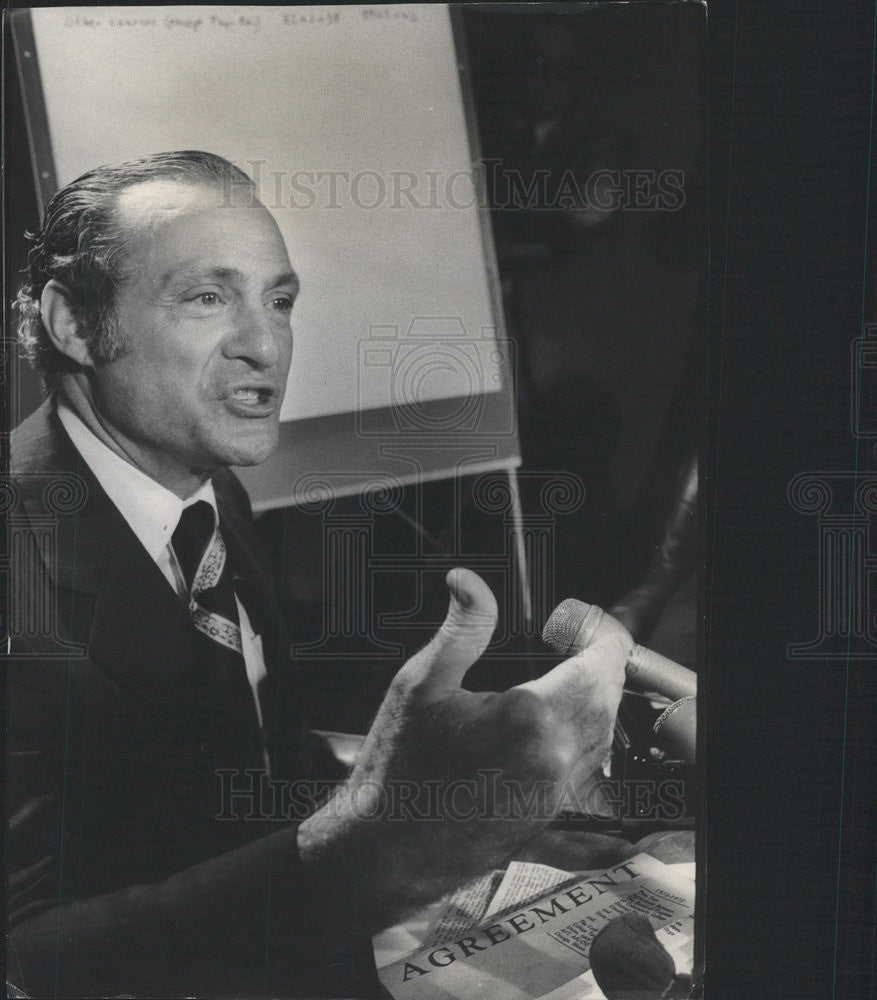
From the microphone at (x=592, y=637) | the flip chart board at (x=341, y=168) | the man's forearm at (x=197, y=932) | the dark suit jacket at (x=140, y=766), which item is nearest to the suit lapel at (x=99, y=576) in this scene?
the dark suit jacket at (x=140, y=766)

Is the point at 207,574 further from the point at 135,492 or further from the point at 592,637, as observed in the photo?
the point at 592,637

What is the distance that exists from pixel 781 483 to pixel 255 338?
1101mm

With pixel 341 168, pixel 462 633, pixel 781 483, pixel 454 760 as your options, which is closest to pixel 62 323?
pixel 341 168

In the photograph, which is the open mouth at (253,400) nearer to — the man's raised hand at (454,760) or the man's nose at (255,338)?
the man's nose at (255,338)

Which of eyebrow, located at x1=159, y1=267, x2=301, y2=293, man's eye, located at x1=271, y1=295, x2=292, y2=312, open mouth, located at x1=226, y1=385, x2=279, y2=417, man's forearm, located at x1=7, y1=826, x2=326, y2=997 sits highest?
eyebrow, located at x1=159, y1=267, x2=301, y2=293

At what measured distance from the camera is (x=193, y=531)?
6.55 ft

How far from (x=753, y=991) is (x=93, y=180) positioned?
2122 millimetres

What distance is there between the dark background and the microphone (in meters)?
0.10

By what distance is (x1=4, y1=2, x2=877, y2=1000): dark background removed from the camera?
202cm

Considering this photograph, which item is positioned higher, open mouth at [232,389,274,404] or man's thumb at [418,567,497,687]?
open mouth at [232,389,274,404]

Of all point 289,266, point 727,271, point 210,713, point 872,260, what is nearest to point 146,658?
point 210,713

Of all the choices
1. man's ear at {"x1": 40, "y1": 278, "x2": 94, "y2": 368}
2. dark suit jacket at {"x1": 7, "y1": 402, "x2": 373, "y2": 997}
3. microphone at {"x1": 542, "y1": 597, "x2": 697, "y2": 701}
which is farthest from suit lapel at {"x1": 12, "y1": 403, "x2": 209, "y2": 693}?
→ microphone at {"x1": 542, "y1": 597, "x2": 697, "y2": 701}

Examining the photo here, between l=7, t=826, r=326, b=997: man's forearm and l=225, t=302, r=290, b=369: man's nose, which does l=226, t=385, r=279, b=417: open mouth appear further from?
l=7, t=826, r=326, b=997: man's forearm

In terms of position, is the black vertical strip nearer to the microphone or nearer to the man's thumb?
the man's thumb
